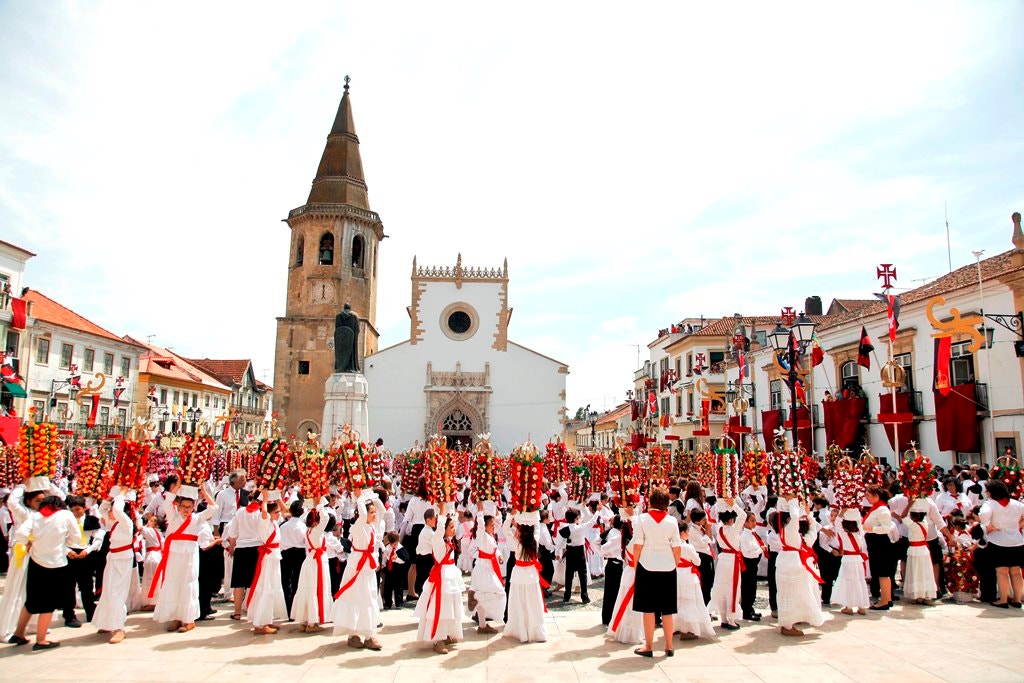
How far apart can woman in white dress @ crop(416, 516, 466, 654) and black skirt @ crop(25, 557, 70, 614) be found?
151 inches

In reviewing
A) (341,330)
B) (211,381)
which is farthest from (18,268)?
(211,381)

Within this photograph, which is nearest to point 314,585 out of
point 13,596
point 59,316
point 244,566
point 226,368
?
point 244,566

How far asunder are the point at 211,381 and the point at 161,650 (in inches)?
2004

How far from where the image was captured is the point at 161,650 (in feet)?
23.2

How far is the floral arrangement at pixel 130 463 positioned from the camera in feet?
32.2

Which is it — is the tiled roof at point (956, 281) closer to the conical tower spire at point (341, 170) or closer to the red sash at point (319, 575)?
the red sash at point (319, 575)

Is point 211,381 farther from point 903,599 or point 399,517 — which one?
point 903,599

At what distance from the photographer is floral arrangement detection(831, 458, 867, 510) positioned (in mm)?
9805

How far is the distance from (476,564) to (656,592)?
237cm

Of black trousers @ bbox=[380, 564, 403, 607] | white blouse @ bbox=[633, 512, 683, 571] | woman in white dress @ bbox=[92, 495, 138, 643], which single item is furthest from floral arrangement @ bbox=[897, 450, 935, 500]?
woman in white dress @ bbox=[92, 495, 138, 643]

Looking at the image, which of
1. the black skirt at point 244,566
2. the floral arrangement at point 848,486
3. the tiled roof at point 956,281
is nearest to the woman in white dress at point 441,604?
the black skirt at point 244,566

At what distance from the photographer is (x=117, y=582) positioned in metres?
7.52

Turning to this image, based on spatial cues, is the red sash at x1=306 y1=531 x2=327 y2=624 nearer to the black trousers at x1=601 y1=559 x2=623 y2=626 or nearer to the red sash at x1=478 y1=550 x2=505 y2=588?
the red sash at x1=478 y1=550 x2=505 y2=588

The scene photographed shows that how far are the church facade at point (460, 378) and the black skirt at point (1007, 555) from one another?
1069 inches
